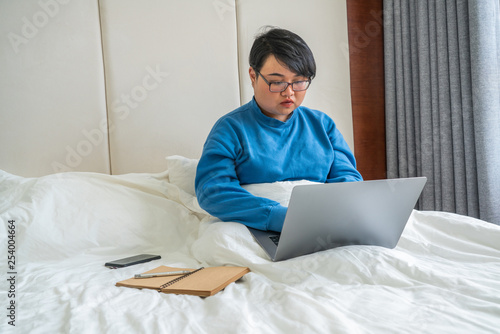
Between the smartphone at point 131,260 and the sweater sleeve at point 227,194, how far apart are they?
22 cm

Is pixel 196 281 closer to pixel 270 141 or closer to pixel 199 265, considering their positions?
pixel 199 265

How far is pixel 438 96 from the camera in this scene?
2.07 m

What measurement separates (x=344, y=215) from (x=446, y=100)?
1.41 meters

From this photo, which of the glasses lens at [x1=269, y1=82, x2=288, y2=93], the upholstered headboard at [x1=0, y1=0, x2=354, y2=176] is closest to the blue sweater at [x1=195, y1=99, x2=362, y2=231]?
the glasses lens at [x1=269, y1=82, x2=288, y2=93]

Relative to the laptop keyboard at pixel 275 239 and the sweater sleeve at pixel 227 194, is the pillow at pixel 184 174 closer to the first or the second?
the sweater sleeve at pixel 227 194

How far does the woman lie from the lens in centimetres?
123

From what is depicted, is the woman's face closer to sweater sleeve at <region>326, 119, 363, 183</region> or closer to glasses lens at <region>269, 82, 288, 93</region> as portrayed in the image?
glasses lens at <region>269, 82, 288, 93</region>

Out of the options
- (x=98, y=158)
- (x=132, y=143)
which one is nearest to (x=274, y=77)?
(x=132, y=143)

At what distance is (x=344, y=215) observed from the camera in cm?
92

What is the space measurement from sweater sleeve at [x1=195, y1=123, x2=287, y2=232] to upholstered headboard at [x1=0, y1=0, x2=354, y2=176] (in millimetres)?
572

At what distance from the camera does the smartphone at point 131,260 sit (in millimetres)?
1100

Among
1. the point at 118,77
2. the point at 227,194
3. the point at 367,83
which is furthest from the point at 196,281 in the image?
the point at 367,83

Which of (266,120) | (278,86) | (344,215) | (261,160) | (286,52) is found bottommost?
(344,215)

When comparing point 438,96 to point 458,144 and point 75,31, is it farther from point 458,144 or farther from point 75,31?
point 75,31
